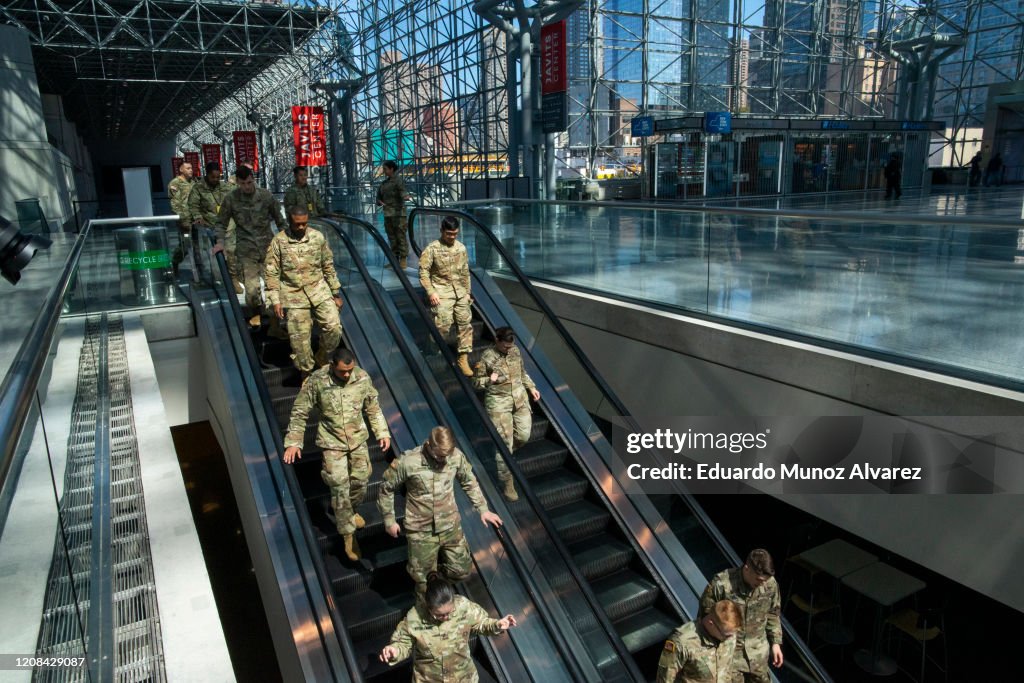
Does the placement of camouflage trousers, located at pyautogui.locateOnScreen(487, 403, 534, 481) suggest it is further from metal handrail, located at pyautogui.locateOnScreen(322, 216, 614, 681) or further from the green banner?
the green banner

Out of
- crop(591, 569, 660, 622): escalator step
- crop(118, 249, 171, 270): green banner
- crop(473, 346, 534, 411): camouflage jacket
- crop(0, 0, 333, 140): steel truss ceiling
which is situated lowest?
crop(591, 569, 660, 622): escalator step

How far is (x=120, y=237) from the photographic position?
33.9ft

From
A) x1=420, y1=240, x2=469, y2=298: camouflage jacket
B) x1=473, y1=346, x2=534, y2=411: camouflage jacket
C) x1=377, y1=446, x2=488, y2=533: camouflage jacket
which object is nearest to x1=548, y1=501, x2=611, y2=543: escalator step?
x1=473, y1=346, x2=534, y2=411: camouflage jacket

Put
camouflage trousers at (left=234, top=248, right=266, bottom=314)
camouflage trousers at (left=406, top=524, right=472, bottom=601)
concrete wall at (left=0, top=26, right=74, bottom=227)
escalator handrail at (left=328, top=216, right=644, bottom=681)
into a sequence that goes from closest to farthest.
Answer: camouflage trousers at (left=406, top=524, right=472, bottom=601), escalator handrail at (left=328, top=216, right=644, bottom=681), camouflage trousers at (left=234, top=248, right=266, bottom=314), concrete wall at (left=0, top=26, right=74, bottom=227)

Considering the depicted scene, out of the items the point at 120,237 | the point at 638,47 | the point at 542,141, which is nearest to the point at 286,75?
the point at 638,47

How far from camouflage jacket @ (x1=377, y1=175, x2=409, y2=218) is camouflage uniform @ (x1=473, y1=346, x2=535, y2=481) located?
4577 mm

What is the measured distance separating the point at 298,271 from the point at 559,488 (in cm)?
297

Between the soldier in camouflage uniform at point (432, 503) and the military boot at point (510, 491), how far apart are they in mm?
926

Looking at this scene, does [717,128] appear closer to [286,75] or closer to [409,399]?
[409,399]

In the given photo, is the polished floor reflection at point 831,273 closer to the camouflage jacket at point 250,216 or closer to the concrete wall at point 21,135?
the camouflage jacket at point 250,216

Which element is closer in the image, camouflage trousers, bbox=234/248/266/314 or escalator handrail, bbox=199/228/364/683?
escalator handrail, bbox=199/228/364/683

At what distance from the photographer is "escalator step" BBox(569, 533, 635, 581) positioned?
600 cm

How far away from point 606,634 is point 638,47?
82.1ft

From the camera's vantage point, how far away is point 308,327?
21.5 feet
